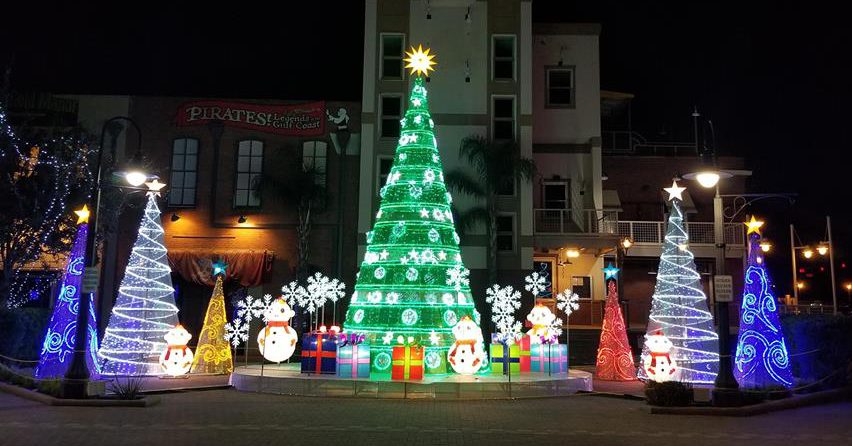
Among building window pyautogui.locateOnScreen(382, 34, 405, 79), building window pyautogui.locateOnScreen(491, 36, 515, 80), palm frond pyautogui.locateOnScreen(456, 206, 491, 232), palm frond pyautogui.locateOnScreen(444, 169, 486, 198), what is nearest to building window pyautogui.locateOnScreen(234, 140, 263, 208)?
building window pyautogui.locateOnScreen(382, 34, 405, 79)

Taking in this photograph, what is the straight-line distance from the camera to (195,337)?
29078 millimetres

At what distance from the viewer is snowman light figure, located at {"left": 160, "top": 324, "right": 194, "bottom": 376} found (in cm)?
1956

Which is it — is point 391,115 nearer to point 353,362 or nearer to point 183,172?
point 183,172

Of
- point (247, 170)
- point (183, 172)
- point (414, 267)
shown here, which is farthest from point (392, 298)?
point (183, 172)

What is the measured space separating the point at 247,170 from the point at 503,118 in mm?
11056

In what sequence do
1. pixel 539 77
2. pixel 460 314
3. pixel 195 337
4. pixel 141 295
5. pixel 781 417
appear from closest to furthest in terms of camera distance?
pixel 781 417 < pixel 460 314 < pixel 141 295 < pixel 195 337 < pixel 539 77

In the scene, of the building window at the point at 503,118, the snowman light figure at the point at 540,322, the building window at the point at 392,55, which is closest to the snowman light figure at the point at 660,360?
the snowman light figure at the point at 540,322

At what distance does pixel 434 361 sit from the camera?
18.1 metres

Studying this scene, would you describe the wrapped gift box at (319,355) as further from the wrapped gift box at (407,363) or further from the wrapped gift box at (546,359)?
the wrapped gift box at (546,359)

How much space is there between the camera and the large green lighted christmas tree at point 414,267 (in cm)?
1823

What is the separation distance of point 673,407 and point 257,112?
21702 millimetres

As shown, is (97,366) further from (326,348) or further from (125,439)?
(125,439)

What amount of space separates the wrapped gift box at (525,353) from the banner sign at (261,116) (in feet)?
47.9

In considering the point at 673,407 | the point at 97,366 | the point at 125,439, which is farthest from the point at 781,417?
the point at 97,366
